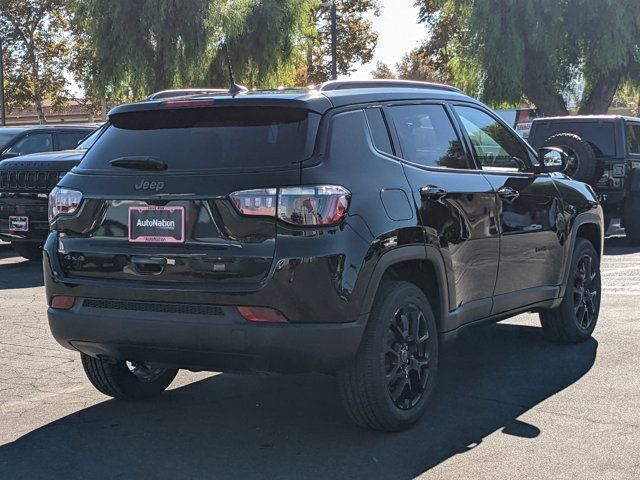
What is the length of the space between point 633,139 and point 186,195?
37.4 ft

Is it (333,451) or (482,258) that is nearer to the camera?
(333,451)

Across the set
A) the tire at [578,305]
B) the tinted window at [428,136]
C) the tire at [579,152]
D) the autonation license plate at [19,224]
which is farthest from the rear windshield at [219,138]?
the tire at [579,152]

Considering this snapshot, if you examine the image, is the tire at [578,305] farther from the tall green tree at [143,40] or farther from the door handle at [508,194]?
the tall green tree at [143,40]

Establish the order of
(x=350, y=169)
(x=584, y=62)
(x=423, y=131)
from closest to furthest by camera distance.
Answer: (x=350, y=169)
(x=423, y=131)
(x=584, y=62)

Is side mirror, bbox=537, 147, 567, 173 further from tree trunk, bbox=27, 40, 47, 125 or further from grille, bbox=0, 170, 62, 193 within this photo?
tree trunk, bbox=27, 40, 47, 125

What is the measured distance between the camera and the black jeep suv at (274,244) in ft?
14.4

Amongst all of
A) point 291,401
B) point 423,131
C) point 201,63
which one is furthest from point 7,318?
point 201,63

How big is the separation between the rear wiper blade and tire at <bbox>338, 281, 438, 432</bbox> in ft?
4.12

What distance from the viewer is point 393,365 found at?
4883 mm

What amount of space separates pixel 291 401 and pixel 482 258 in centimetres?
140

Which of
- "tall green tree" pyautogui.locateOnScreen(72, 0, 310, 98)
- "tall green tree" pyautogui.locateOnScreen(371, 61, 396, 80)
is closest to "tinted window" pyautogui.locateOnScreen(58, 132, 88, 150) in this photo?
"tall green tree" pyautogui.locateOnScreen(72, 0, 310, 98)

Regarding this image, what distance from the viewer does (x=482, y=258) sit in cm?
568

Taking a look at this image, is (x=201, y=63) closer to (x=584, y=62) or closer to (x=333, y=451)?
(x=584, y=62)

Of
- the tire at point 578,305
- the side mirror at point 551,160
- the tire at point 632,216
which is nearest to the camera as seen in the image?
the side mirror at point 551,160
